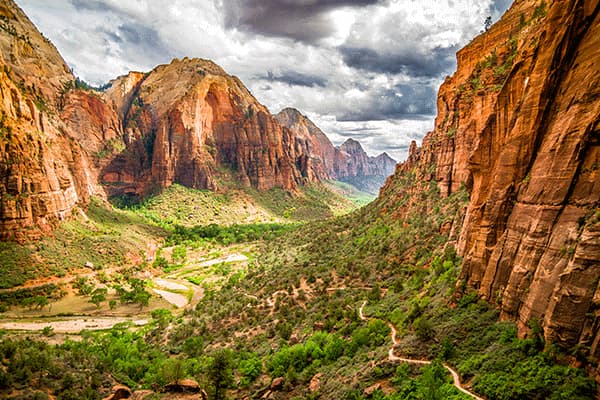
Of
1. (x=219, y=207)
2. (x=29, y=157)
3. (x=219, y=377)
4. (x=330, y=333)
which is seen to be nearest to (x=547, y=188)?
(x=330, y=333)

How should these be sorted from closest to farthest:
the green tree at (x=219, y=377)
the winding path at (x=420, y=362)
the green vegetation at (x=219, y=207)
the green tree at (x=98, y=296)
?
the winding path at (x=420, y=362) → the green tree at (x=219, y=377) → the green tree at (x=98, y=296) → the green vegetation at (x=219, y=207)

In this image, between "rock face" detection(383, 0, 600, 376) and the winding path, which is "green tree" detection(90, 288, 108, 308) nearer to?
the winding path

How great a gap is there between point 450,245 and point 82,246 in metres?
84.5

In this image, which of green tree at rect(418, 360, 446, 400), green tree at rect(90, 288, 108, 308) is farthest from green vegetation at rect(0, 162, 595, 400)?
green tree at rect(90, 288, 108, 308)

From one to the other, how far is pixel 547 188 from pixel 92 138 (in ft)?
581

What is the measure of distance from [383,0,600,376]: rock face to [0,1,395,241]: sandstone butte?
8775 cm

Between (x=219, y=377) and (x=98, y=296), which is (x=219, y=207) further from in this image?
(x=219, y=377)

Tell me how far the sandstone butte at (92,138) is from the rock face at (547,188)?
8775 cm

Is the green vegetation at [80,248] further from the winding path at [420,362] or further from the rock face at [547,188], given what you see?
the rock face at [547,188]

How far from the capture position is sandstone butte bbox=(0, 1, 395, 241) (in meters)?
73.2

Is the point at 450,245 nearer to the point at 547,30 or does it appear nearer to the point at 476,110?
the point at 476,110

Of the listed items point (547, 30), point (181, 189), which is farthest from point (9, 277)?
point (181, 189)

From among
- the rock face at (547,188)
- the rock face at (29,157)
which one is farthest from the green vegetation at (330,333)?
the rock face at (29,157)

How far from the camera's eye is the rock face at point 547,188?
1542cm
